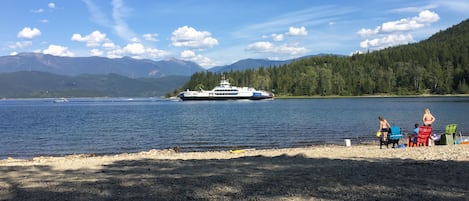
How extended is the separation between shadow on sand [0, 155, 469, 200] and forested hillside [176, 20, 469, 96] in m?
162

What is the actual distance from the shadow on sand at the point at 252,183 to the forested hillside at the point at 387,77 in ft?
531

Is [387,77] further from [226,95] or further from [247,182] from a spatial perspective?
[247,182]

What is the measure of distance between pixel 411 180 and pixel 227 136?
25110 mm

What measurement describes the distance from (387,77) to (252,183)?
175 metres

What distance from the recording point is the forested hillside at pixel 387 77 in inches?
6516

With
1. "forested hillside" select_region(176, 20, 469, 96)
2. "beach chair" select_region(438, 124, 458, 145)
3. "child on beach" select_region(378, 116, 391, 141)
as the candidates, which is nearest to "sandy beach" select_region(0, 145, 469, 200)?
"child on beach" select_region(378, 116, 391, 141)

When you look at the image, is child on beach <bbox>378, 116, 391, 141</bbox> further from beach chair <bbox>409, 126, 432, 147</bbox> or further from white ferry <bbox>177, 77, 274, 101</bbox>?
white ferry <bbox>177, 77, 274, 101</bbox>

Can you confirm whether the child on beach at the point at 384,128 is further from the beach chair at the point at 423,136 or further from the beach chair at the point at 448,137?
the beach chair at the point at 448,137

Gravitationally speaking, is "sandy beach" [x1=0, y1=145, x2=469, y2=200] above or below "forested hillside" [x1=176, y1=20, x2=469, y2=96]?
below

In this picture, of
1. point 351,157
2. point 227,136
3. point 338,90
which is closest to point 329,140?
point 227,136

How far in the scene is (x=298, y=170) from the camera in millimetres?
12547

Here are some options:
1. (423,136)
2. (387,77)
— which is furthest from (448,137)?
(387,77)

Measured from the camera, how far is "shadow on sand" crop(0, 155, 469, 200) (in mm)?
9031

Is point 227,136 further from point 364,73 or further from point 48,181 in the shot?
point 364,73
